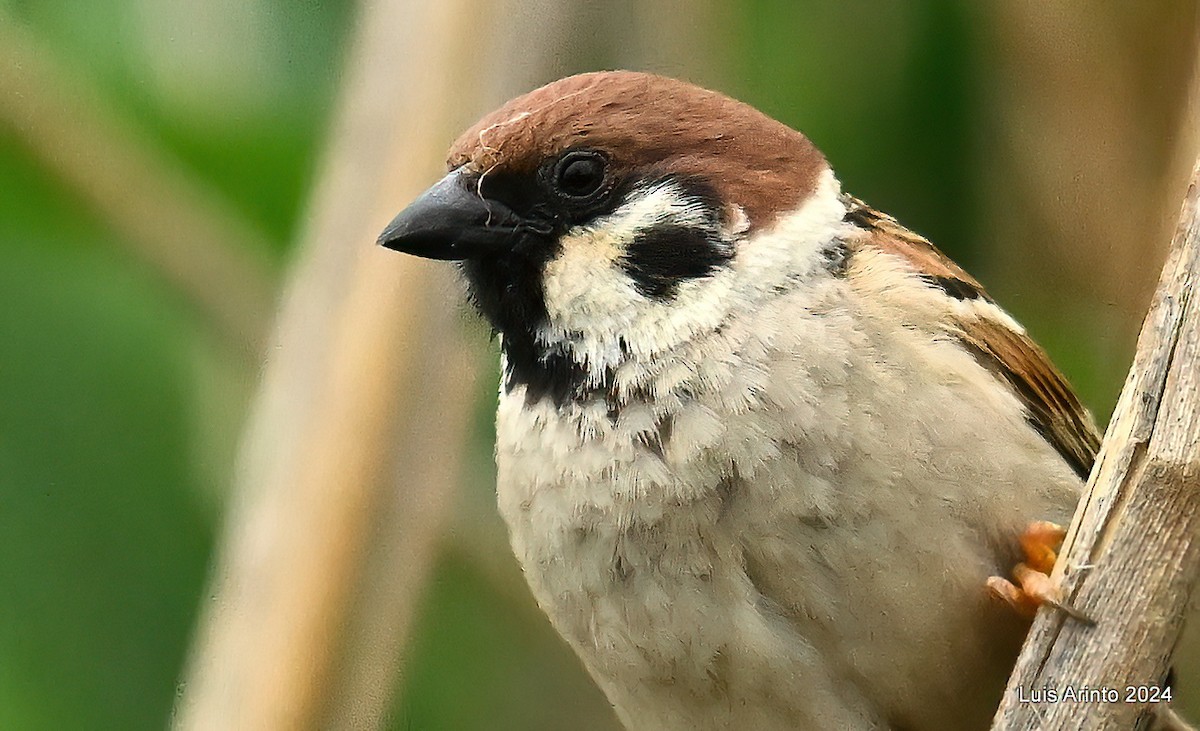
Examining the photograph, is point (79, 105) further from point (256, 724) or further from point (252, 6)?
point (256, 724)

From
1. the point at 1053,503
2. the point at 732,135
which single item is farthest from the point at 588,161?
the point at 1053,503

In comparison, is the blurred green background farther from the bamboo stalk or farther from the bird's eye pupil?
the bird's eye pupil

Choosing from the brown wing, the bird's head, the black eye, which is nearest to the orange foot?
the brown wing

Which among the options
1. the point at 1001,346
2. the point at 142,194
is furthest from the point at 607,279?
the point at 142,194

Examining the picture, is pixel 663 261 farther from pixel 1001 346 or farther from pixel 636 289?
pixel 1001 346

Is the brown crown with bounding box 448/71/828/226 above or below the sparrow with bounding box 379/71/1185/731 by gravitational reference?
above

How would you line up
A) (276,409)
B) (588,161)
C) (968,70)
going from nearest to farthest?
(588,161)
(276,409)
(968,70)

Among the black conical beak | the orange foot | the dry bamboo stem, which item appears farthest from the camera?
the black conical beak

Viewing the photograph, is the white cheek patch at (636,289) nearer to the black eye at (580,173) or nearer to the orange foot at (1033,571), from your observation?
the black eye at (580,173)
